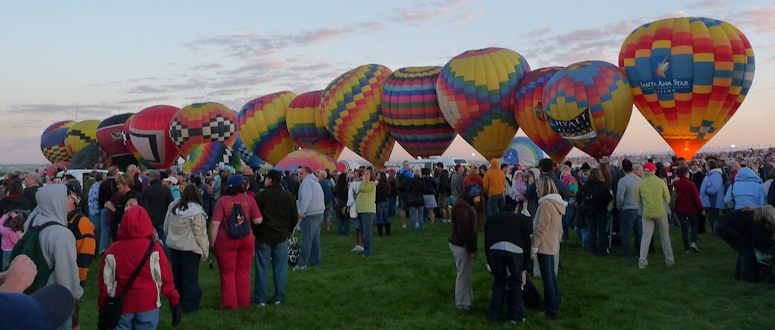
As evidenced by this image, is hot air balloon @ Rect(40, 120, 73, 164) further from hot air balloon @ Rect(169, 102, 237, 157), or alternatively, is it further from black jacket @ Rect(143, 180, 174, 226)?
black jacket @ Rect(143, 180, 174, 226)

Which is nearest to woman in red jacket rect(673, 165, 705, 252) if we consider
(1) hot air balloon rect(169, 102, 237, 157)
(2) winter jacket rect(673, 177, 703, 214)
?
(2) winter jacket rect(673, 177, 703, 214)

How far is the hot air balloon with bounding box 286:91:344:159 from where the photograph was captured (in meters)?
30.8

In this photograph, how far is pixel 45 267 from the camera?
4.20 m

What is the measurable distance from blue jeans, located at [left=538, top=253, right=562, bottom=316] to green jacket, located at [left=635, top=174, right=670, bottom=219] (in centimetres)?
285

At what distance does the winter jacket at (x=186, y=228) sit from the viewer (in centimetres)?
635

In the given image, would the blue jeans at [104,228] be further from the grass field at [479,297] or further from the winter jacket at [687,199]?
the winter jacket at [687,199]

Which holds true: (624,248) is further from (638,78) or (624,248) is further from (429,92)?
(429,92)

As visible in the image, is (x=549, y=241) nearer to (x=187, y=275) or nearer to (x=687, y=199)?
(x=187, y=275)

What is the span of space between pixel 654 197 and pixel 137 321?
7.02m

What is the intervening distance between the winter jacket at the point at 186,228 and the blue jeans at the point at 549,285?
12.0ft

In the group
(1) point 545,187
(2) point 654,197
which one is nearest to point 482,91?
(2) point 654,197

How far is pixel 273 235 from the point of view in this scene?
6992 mm

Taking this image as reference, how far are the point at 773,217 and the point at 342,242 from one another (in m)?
7.66

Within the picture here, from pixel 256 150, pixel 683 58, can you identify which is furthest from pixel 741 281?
pixel 256 150
